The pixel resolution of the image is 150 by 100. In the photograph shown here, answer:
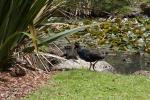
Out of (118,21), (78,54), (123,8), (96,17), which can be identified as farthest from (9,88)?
(123,8)

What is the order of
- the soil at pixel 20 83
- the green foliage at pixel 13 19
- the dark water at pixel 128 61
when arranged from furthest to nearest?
the dark water at pixel 128 61
the green foliage at pixel 13 19
the soil at pixel 20 83

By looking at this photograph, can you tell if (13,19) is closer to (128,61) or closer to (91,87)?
(91,87)

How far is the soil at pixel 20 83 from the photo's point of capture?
7.89 meters

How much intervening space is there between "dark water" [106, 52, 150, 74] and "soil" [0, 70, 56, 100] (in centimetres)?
427

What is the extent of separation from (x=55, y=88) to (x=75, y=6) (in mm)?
2461

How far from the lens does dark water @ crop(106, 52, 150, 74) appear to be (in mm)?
13727

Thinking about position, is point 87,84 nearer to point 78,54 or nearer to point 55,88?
point 55,88

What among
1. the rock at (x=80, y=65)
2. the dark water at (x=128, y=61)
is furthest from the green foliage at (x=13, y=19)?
the dark water at (x=128, y=61)

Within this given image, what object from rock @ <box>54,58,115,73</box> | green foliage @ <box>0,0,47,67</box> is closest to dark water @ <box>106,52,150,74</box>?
rock @ <box>54,58,115,73</box>

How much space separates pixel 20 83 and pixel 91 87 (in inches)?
53.1

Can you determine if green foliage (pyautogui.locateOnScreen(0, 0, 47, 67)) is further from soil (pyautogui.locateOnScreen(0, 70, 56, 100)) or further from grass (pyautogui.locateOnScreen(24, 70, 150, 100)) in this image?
grass (pyautogui.locateOnScreen(24, 70, 150, 100))

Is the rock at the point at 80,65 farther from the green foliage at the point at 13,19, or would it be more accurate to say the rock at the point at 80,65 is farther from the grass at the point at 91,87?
the green foliage at the point at 13,19

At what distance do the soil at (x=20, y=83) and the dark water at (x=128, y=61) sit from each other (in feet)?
14.0

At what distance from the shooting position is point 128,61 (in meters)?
14.7
